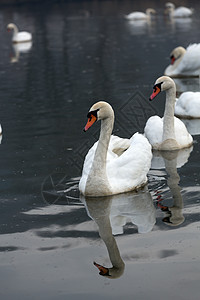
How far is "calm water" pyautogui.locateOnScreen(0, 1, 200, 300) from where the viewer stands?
21.1 ft

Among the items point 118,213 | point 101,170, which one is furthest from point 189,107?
point 118,213

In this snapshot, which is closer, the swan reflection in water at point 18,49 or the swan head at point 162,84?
the swan head at point 162,84

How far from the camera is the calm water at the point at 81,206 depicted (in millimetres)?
6422

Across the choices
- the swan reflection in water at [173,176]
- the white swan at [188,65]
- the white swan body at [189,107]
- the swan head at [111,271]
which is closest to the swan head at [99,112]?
the swan reflection in water at [173,176]

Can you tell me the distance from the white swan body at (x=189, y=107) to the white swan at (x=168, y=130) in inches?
90.6

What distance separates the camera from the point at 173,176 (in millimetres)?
9867

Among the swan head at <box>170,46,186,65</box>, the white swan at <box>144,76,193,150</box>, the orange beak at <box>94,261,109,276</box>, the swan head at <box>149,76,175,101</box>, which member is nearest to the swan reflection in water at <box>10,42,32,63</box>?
the swan head at <box>170,46,186,65</box>

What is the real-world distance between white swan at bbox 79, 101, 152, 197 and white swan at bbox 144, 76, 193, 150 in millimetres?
2094

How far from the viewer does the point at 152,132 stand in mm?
11625

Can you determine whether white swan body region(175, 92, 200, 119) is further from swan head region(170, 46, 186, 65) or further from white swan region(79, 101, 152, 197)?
swan head region(170, 46, 186, 65)

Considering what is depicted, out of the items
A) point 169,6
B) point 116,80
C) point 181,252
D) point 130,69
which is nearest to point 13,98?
point 116,80

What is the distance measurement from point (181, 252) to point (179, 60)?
14.7 m

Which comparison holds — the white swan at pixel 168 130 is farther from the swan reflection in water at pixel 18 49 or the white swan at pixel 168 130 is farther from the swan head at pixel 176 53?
the swan reflection in water at pixel 18 49

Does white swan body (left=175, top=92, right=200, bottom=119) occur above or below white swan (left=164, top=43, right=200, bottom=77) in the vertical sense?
above
